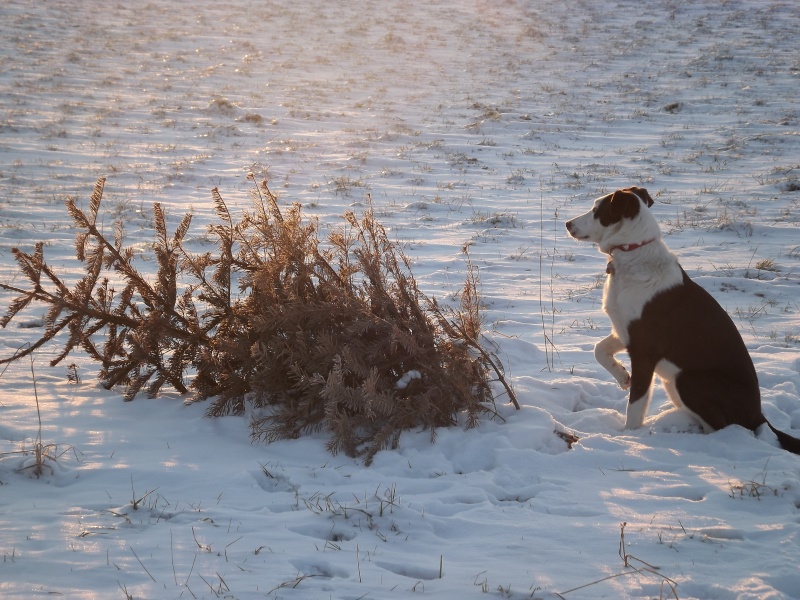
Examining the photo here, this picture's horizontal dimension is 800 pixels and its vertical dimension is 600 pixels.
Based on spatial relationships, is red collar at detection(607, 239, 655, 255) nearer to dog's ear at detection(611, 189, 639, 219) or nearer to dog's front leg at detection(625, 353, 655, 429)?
dog's ear at detection(611, 189, 639, 219)

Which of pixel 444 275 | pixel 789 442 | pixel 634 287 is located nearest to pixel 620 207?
pixel 634 287

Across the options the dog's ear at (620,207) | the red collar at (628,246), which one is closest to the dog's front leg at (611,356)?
the red collar at (628,246)

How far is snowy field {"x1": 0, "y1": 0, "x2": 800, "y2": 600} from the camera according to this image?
3.14 meters

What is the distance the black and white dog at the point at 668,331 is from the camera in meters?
4.46

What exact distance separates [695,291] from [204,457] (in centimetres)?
312

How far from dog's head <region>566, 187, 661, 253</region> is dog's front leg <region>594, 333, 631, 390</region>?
0.61 m

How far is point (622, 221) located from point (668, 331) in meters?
0.77

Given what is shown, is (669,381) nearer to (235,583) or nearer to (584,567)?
(584,567)

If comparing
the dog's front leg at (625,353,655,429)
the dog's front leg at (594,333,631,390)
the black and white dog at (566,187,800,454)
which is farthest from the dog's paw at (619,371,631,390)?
the dog's front leg at (625,353,655,429)

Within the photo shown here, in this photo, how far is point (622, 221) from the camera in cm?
481

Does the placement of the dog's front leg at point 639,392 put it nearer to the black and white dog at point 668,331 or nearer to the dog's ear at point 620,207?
the black and white dog at point 668,331

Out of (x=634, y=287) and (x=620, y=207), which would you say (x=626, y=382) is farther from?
(x=620, y=207)

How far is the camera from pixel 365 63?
21.8 metres

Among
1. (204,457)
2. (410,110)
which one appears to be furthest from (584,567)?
(410,110)
